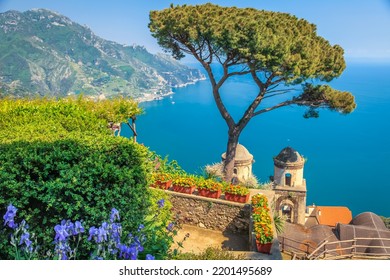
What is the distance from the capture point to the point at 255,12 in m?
10.2

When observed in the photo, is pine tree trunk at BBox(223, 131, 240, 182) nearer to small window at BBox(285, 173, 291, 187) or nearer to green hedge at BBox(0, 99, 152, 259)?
small window at BBox(285, 173, 291, 187)

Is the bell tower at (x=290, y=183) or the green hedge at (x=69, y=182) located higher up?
the bell tower at (x=290, y=183)

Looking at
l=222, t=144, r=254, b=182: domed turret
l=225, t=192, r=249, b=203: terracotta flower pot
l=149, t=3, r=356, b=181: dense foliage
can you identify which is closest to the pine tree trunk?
l=149, t=3, r=356, b=181: dense foliage

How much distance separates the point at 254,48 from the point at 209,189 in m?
4.30

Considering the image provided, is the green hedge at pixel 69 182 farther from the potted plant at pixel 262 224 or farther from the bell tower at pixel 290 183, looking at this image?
the bell tower at pixel 290 183

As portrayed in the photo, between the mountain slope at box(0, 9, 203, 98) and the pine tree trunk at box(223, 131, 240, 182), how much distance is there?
135 inches

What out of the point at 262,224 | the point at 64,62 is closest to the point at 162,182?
the point at 262,224

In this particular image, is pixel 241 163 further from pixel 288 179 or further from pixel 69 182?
pixel 69 182

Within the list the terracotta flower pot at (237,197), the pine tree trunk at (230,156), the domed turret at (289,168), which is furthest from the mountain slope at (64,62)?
the domed turret at (289,168)

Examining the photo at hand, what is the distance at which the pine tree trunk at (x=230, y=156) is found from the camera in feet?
38.1

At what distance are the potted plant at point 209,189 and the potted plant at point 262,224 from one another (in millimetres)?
722

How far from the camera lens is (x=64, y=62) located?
1407 centimetres

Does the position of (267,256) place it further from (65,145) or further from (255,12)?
(255,12)

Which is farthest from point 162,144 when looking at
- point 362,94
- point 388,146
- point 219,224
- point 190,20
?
point 219,224
